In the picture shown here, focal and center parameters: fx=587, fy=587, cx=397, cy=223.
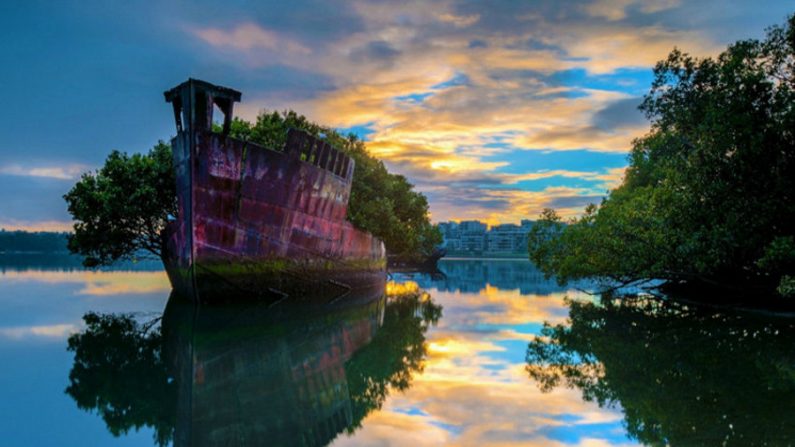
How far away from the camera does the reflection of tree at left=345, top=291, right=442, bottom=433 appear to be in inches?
309

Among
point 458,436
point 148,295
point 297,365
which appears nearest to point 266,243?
point 297,365

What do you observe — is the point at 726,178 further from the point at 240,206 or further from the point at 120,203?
the point at 120,203

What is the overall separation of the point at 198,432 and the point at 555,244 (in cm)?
2203

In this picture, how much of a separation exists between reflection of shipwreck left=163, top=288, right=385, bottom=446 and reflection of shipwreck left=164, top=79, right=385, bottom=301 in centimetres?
155

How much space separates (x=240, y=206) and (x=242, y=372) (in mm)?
8840

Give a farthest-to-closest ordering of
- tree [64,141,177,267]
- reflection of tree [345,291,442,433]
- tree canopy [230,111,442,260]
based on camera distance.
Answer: tree canopy [230,111,442,260]
tree [64,141,177,267]
reflection of tree [345,291,442,433]

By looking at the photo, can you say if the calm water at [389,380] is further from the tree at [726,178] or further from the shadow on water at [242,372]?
the tree at [726,178]

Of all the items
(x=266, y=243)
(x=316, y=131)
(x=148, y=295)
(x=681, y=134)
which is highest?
(x=316, y=131)

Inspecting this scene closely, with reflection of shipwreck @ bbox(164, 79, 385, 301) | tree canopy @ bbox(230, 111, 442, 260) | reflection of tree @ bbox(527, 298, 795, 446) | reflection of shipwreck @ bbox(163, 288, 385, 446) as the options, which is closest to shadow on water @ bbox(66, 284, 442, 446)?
reflection of shipwreck @ bbox(163, 288, 385, 446)

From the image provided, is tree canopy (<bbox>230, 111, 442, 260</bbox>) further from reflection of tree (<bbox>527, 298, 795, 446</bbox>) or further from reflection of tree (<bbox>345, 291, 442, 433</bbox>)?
reflection of tree (<bbox>527, 298, 795, 446</bbox>)

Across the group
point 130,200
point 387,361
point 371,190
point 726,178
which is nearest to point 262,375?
point 387,361

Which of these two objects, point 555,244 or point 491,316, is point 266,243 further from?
point 555,244

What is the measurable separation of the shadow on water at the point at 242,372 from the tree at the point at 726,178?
8493mm

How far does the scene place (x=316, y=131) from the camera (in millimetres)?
34594
